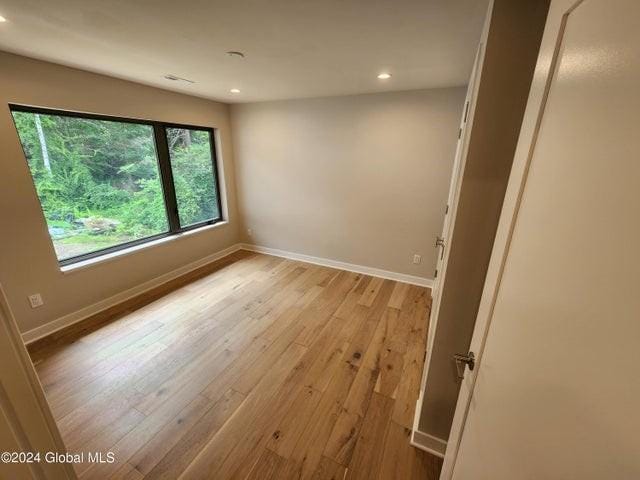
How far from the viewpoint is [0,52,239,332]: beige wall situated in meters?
2.00

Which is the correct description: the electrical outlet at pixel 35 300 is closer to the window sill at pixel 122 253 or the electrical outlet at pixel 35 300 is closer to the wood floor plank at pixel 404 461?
the window sill at pixel 122 253

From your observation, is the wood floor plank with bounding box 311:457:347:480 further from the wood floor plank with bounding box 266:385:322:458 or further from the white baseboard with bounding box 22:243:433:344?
the white baseboard with bounding box 22:243:433:344

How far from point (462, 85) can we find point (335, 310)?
2647 millimetres

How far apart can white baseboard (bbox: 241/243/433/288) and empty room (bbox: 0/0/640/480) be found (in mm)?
37

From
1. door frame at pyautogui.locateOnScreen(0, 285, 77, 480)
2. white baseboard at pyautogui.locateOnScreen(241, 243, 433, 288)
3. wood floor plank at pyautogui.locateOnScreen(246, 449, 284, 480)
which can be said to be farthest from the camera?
white baseboard at pyautogui.locateOnScreen(241, 243, 433, 288)

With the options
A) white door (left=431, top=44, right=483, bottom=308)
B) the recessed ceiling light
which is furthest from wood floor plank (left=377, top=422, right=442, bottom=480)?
the recessed ceiling light

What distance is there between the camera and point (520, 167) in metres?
0.66

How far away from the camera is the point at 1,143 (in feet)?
6.40

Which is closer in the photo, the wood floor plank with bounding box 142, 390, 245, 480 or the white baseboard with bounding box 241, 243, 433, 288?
the wood floor plank with bounding box 142, 390, 245, 480

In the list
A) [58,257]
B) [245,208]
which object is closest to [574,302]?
[58,257]

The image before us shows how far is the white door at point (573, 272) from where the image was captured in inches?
12.0

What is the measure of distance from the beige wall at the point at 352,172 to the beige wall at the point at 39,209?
1.24 m

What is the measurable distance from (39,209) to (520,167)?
3.23 metres

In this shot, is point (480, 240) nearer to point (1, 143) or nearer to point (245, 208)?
point (1, 143)
